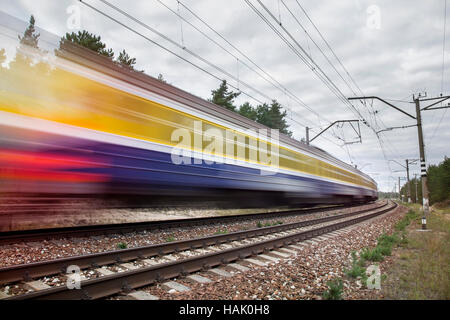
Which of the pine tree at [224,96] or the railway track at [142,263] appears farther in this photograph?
the pine tree at [224,96]

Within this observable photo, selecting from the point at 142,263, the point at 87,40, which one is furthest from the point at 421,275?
the point at 87,40

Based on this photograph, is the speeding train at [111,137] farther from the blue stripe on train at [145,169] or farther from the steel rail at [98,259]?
the steel rail at [98,259]

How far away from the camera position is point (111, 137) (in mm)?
4938

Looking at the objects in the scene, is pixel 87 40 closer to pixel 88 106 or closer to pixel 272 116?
pixel 88 106

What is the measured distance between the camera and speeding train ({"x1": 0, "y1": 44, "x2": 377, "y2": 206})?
3.90m

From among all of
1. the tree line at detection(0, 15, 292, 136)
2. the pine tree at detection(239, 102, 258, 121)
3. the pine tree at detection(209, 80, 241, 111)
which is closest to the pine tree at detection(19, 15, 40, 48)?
the tree line at detection(0, 15, 292, 136)

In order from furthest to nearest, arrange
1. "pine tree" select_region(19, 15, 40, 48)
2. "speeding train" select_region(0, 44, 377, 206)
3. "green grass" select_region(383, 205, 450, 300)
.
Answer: "pine tree" select_region(19, 15, 40, 48), "speeding train" select_region(0, 44, 377, 206), "green grass" select_region(383, 205, 450, 300)

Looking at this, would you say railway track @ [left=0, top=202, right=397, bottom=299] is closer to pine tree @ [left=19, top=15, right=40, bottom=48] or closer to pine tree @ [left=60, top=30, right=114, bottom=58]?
pine tree @ [left=19, top=15, right=40, bottom=48]

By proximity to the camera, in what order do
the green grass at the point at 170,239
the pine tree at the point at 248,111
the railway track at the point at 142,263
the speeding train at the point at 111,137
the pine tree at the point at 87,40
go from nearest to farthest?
the railway track at the point at 142,263 < the speeding train at the point at 111,137 < the green grass at the point at 170,239 < the pine tree at the point at 87,40 < the pine tree at the point at 248,111

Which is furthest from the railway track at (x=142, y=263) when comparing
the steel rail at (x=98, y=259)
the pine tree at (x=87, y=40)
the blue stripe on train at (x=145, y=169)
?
the pine tree at (x=87, y=40)

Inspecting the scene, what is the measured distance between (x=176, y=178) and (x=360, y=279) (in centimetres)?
397

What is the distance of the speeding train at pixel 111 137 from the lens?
12.8 feet

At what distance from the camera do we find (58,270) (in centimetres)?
431
